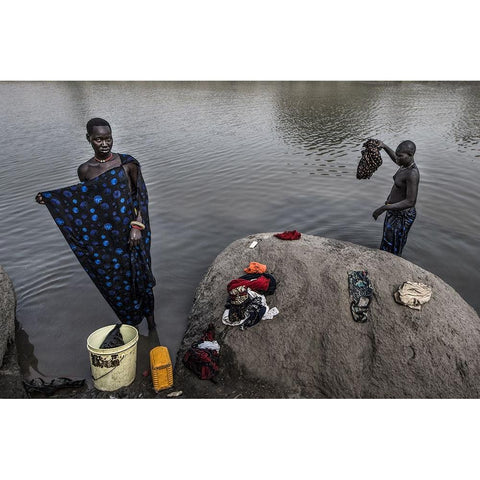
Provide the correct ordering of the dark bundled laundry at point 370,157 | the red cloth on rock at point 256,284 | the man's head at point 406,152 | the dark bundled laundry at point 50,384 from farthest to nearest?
the dark bundled laundry at point 370,157 < the man's head at point 406,152 < the red cloth on rock at point 256,284 < the dark bundled laundry at point 50,384

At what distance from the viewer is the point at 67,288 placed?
5.80 metres

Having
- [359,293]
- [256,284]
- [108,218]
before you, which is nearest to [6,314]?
[108,218]

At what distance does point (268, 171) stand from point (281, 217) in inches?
131

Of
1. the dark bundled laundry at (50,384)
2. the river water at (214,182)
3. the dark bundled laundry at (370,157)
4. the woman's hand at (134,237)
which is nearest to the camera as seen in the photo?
the dark bundled laundry at (50,384)

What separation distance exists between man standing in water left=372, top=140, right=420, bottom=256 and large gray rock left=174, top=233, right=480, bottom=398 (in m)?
0.75

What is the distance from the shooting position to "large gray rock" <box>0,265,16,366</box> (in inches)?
171

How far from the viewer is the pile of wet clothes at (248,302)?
4109 millimetres

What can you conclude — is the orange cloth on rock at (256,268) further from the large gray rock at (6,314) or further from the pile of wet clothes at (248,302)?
the large gray rock at (6,314)

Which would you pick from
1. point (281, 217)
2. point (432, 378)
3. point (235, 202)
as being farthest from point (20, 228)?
point (432, 378)

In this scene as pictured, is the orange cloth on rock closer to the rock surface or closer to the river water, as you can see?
the river water

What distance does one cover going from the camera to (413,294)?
404cm

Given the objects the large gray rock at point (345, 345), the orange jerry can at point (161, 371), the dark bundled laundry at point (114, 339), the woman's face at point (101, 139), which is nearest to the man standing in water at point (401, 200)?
the large gray rock at point (345, 345)

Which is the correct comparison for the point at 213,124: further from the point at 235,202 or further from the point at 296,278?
the point at 296,278

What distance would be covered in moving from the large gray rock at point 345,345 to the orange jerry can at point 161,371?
0.15 m
